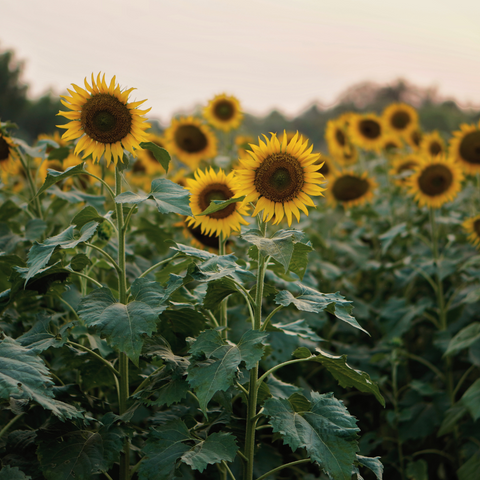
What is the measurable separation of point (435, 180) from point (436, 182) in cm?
2

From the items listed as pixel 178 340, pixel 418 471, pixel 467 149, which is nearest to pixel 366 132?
pixel 467 149

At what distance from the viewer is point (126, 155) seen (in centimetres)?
202

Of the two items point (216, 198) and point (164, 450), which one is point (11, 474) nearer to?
point (164, 450)

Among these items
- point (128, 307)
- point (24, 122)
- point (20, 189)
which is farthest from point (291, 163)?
point (24, 122)

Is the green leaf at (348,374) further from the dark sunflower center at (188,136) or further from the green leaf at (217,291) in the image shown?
the dark sunflower center at (188,136)

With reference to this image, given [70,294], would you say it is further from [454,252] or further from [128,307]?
[454,252]

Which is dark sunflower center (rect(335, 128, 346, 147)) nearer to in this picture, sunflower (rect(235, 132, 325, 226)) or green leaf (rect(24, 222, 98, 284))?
sunflower (rect(235, 132, 325, 226))

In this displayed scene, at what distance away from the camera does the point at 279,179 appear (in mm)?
1908

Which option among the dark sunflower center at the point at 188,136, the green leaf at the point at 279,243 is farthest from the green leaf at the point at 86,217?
the dark sunflower center at the point at 188,136

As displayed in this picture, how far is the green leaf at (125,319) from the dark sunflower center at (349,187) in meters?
3.79

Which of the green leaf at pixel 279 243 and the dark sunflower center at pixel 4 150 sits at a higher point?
the dark sunflower center at pixel 4 150

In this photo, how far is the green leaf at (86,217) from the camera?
188cm

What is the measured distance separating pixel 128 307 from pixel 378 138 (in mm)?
5256

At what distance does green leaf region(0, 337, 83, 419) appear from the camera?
1.35m
